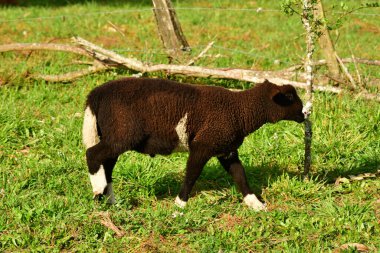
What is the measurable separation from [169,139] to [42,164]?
1835 mm

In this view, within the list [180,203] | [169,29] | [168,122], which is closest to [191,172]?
[180,203]

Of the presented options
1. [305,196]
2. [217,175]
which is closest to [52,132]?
[217,175]

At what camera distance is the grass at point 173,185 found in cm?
543

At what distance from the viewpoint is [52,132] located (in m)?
7.98

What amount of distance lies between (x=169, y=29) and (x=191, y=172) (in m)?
3.90

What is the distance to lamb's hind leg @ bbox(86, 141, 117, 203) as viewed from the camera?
5863 millimetres

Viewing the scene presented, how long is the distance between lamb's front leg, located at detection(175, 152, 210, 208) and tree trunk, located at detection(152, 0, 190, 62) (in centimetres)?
361

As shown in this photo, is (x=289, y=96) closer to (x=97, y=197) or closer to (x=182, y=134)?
(x=182, y=134)

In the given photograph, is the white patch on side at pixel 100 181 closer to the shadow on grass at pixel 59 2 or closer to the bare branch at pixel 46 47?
the bare branch at pixel 46 47

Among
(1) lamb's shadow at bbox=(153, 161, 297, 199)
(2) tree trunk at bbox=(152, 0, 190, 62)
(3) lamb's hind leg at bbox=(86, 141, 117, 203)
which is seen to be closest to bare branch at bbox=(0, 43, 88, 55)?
(2) tree trunk at bbox=(152, 0, 190, 62)

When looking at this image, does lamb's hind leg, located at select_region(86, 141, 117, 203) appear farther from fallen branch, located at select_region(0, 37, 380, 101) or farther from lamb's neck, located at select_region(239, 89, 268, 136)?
fallen branch, located at select_region(0, 37, 380, 101)

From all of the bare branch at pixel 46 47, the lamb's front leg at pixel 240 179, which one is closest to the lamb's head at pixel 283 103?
the lamb's front leg at pixel 240 179

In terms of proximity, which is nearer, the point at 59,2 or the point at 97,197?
the point at 97,197

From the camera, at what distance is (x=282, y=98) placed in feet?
20.7
